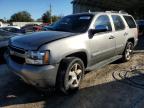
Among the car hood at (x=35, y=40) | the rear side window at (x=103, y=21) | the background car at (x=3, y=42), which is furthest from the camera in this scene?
the background car at (x=3, y=42)

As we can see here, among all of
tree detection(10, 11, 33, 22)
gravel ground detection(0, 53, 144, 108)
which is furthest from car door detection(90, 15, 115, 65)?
tree detection(10, 11, 33, 22)

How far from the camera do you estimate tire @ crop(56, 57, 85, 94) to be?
14.9 feet

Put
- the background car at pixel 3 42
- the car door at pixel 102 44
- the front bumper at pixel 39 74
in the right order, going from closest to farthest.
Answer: the front bumper at pixel 39 74, the car door at pixel 102 44, the background car at pixel 3 42

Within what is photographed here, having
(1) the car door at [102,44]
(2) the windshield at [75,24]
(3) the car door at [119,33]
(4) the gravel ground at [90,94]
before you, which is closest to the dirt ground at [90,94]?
(4) the gravel ground at [90,94]

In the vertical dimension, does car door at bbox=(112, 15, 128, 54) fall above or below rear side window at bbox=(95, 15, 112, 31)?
below

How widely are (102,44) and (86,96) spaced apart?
59.4 inches

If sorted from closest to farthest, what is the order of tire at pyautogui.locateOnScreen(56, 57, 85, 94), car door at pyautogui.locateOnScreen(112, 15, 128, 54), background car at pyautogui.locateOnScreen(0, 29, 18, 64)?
tire at pyautogui.locateOnScreen(56, 57, 85, 94) → car door at pyautogui.locateOnScreen(112, 15, 128, 54) → background car at pyautogui.locateOnScreen(0, 29, 18, 64)

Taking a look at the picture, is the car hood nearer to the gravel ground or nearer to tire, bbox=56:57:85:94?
tire, bbox=56:57:85:94

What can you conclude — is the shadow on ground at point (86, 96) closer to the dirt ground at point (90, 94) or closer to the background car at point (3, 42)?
the dirt ground at point (90, 94)

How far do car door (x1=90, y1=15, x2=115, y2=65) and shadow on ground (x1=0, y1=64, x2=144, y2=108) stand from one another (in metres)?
0.70

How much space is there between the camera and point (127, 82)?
5723 mm

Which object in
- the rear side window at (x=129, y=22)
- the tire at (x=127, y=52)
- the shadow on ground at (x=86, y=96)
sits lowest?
the shadow on ground at (x=86, y=96)

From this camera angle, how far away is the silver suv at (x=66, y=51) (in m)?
4.31

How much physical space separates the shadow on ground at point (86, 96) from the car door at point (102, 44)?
70cm
